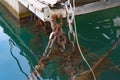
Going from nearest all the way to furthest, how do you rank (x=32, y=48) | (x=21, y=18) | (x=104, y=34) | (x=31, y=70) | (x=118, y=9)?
(x=31, y=70) < (x=32, y=48) < (x=104, y=34) < (x=21, y=18) < (x=118, y=9)

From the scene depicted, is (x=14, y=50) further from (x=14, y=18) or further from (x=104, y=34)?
(x=104, y=34)

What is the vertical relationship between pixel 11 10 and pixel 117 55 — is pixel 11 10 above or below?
above

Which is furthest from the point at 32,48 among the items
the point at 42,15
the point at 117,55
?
the point at 117,55

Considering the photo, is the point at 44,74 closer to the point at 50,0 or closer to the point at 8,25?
the point at 50,0

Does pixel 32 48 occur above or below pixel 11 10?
below

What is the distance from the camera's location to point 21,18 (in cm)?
1008

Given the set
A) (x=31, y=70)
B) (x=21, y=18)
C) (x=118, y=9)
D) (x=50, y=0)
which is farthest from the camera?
(x=118, y=9)

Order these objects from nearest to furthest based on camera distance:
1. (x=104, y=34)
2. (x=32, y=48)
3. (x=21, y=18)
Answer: (x=32, y=48) < (x=104, y=34) < (x=21, y=18)

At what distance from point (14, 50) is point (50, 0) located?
2391 mm

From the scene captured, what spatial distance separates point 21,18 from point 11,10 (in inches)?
32.9

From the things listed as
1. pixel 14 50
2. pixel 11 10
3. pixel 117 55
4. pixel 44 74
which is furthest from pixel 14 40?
pixel 117 55

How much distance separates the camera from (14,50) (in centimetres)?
891

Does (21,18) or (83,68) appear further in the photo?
(21,18)

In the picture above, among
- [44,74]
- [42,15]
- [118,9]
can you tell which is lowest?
[44,74]
